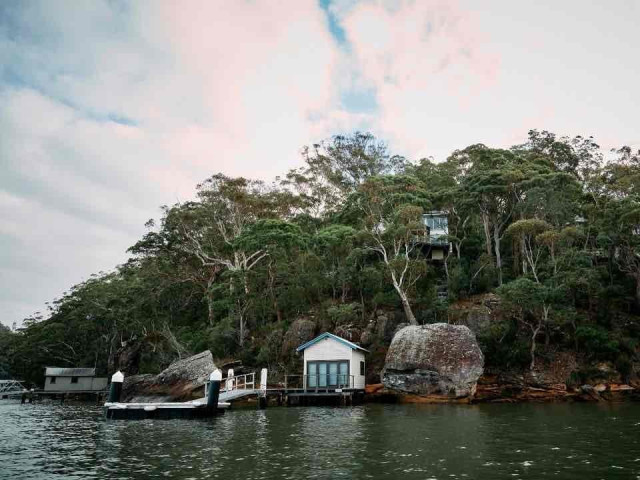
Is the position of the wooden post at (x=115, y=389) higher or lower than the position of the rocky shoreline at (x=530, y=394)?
higher

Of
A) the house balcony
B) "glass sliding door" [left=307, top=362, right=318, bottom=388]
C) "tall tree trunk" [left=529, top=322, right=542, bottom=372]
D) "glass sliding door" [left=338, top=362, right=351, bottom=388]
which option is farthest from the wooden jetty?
"tall tree trunk" [left=529, top=322, right=542, bottom=372]

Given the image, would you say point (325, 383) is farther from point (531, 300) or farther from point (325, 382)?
point (531, 300)

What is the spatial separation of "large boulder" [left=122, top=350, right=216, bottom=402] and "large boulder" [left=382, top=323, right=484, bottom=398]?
11.6 metres

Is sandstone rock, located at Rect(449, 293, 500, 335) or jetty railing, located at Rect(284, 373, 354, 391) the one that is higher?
sandstone rock, located at Rect(449, 293, 500, 335)

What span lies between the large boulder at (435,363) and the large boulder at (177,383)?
1160 centimetres

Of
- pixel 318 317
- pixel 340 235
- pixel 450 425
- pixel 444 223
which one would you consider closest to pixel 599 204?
pixel 444 223

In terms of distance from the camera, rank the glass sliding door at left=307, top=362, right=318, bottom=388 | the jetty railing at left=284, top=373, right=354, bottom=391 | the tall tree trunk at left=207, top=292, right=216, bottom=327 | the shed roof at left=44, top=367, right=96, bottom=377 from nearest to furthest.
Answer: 1. the jetty railing at left=284, top=373, right=354, bottom=391
2. the glass sliding door at left=307, top=362, right=318, bottom=388
3. the tall tree trunk at left=207, top=292, right=216, bottom=327
4. the shed roof at left=44, top=367, right=96, bottom=377

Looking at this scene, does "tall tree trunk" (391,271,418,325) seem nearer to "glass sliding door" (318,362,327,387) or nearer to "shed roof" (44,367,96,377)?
"glass sliding door" (318,362,327,387)

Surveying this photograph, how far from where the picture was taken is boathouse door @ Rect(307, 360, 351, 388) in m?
33.1

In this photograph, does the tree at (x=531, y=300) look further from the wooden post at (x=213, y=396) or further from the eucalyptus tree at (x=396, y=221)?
the wooden post at (x=213, y=396)

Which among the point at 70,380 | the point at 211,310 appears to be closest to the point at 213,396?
the point at 211,310

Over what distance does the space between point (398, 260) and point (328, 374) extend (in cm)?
944

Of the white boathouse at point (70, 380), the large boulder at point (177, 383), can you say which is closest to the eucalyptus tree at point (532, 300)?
the large boulder at point (177, 383)

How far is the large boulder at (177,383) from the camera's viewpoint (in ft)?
103
